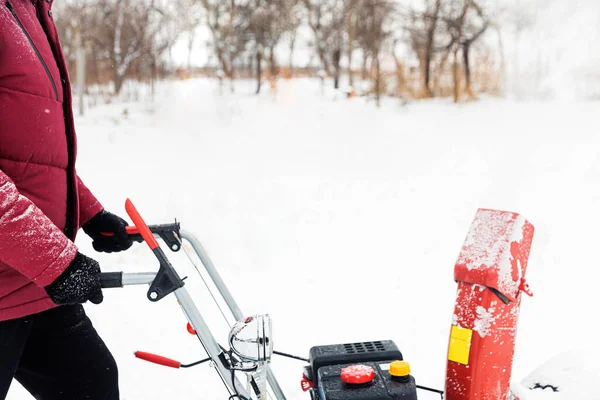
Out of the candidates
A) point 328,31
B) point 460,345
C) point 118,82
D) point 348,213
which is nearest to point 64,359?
point 460,345

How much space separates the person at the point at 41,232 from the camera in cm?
133

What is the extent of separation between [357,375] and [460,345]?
531 millimetres

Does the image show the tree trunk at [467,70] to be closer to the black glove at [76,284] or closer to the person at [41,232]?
the person at [41,232]

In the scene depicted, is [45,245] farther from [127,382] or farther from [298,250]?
[298,250]

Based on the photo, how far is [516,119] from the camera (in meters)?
6.80

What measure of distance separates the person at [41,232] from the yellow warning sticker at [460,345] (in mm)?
1229

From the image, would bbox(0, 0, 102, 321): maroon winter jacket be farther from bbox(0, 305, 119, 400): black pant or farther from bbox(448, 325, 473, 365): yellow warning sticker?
bbox(448, 325, 473, 365): yellow warning sticker

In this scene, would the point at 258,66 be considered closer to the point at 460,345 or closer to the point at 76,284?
the point at 460,345

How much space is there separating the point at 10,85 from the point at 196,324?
2.76 feet

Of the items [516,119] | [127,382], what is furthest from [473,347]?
[516,119]

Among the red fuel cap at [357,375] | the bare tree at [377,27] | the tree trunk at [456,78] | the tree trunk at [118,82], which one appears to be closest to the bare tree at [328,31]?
the bare tree at [377,27]

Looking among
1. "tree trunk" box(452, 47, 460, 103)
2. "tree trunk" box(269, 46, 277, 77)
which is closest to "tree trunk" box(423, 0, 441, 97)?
"tree trunk" box(452, 47, 460, 103)

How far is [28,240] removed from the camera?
4.28 feet

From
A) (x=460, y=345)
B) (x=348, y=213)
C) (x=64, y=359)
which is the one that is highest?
(x=64, y=359)
